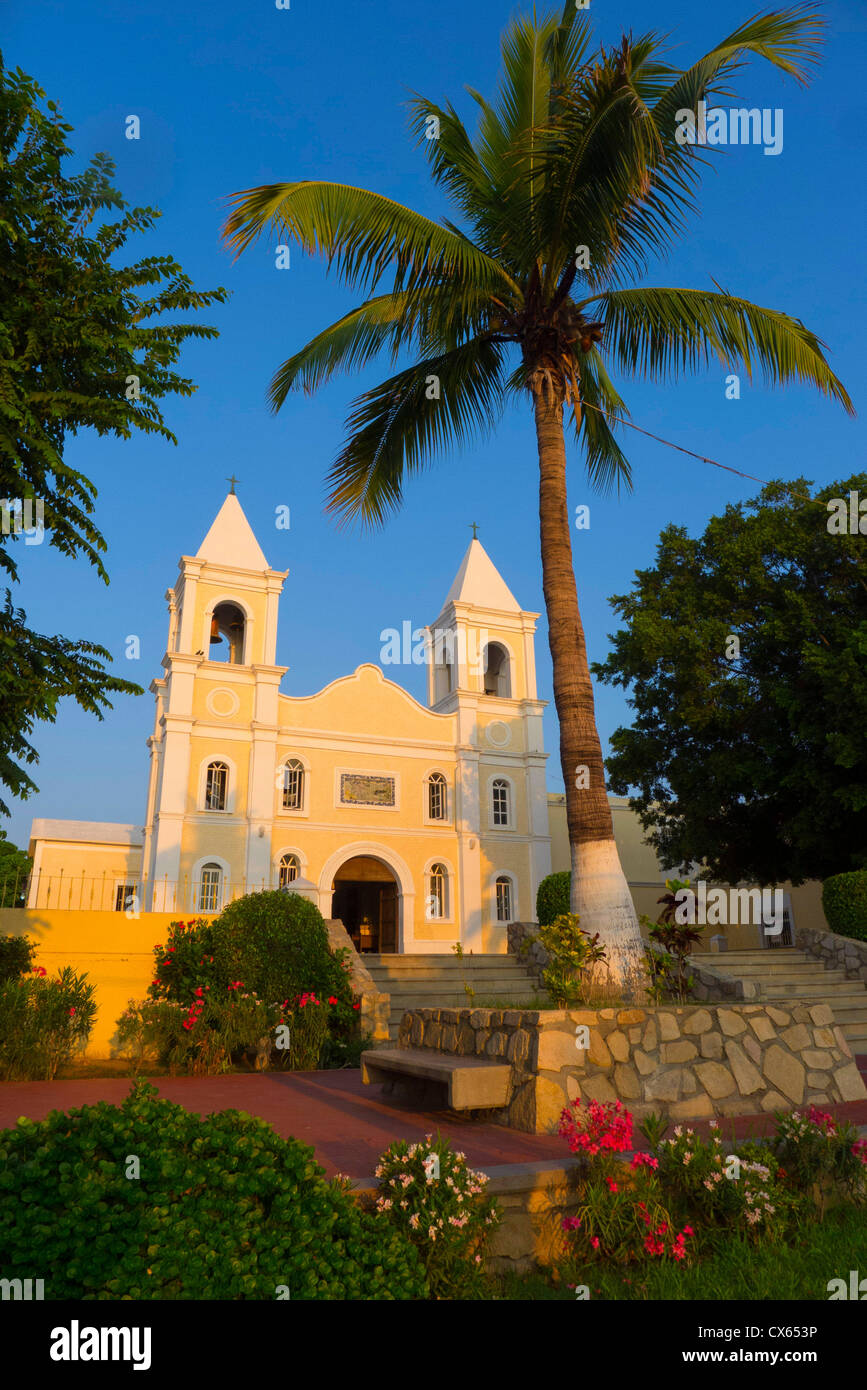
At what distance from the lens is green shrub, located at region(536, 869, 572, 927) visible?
55.3ft

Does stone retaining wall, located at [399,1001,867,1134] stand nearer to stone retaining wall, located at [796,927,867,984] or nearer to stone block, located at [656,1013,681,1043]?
stone block, located at [656,1013,681,1043]

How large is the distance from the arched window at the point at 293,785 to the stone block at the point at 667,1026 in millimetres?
19466

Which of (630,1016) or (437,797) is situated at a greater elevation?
(437,797)

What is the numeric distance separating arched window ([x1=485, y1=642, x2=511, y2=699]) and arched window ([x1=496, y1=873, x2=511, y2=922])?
6.22 m

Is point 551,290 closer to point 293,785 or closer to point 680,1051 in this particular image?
point 680,1051

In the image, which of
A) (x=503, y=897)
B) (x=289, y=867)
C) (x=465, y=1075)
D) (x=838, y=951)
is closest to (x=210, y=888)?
(x=289, y=867)

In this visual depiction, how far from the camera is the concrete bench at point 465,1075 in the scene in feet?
19.3

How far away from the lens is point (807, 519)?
17281mm

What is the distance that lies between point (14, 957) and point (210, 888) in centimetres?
1287

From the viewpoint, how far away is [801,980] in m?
13.8

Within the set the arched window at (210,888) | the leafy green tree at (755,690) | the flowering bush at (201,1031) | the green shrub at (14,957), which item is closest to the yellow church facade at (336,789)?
the arched window at (210,888)

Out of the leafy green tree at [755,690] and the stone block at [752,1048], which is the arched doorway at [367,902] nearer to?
Result: the leafy green tree at [755,690]
